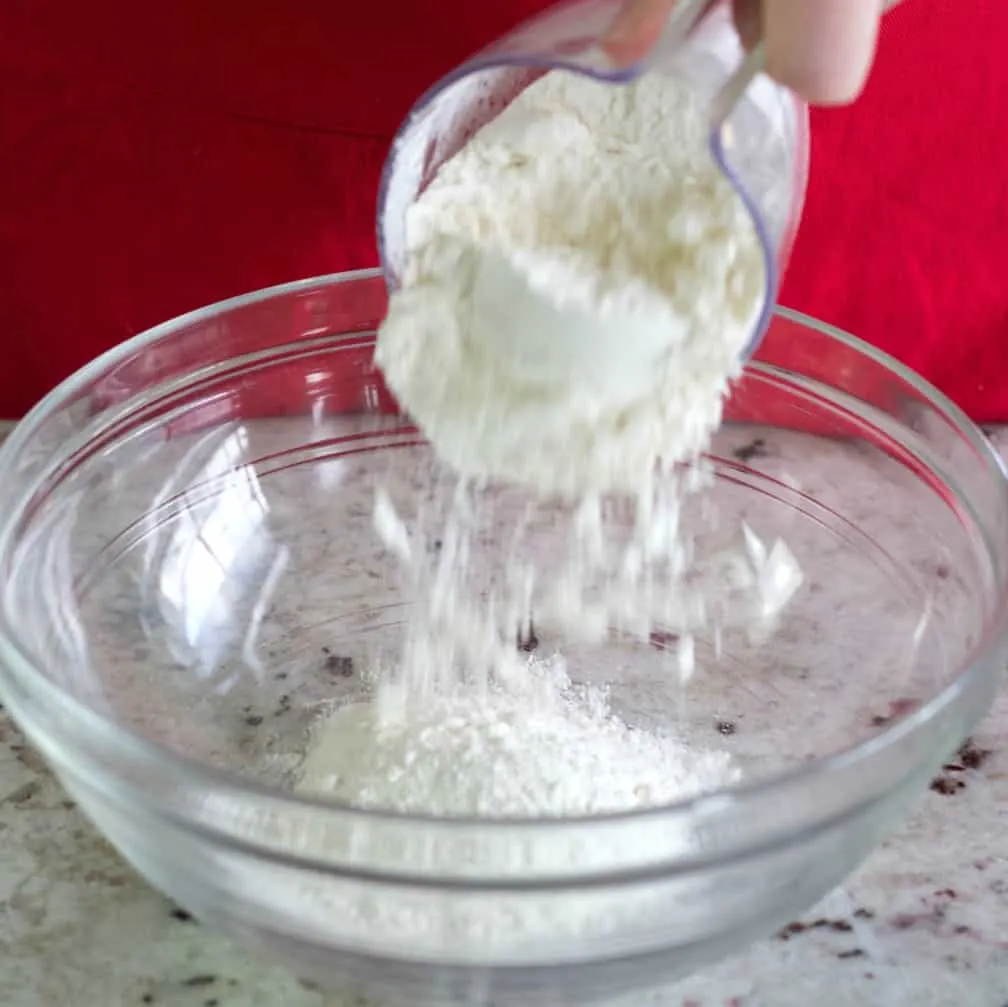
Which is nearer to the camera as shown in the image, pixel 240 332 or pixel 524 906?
pixel 524 906

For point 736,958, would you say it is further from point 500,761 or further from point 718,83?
point 718,83

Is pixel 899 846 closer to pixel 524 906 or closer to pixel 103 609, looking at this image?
pixel 524 906

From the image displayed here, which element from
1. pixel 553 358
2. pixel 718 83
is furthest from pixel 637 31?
pixel 553 358

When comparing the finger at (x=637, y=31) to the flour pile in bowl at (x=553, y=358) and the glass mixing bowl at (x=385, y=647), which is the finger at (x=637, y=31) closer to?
the flour pile in bowl at (x=553, y=358)

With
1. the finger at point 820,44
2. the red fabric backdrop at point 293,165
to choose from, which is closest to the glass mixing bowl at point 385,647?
the red fabric backdrop at point 293,165

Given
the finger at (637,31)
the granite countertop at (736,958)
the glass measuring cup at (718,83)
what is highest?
the finger at (637,31)

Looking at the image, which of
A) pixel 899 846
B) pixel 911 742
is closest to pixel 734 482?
pixel 899 846
